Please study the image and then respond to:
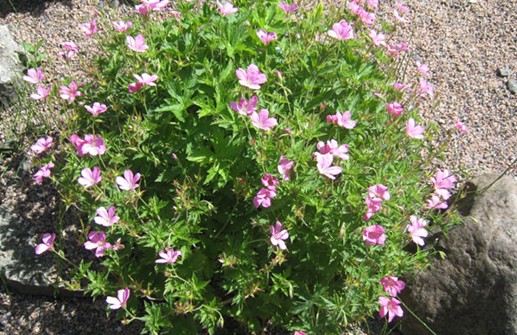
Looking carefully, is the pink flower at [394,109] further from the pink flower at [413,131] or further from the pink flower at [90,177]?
the pink flower at [90,177]

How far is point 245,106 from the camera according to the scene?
8.07ft

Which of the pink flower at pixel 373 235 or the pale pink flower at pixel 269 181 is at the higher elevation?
the pale pink flower at pixel 269 181

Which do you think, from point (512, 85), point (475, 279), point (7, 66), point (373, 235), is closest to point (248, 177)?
point (373, 235)

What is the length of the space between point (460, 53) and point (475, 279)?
208cm

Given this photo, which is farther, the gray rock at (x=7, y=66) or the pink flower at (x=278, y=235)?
the gray rock at (x=7, y=66)

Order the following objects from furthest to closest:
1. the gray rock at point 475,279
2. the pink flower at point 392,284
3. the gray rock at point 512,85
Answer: the gray rock at point 512,85, the gray rock at point 475,279, the pink flower at point 392,284

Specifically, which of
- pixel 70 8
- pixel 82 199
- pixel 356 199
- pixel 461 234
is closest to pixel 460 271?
pixel 461 234

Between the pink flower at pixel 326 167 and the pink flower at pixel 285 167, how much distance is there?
0.38ft

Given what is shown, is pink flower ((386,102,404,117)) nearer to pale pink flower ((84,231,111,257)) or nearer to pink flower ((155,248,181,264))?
pink flower ((155,248,181,264))

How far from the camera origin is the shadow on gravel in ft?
14.3

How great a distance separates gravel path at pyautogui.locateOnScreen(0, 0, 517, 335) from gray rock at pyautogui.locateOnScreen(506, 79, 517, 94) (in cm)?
2

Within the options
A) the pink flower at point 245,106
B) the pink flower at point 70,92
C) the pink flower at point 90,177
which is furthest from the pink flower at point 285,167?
the pink flower at point 70,92

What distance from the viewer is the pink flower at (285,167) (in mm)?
2371

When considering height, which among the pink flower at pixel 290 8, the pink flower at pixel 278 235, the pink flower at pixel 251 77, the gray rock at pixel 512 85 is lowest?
the gray rock at pixel 512 85
